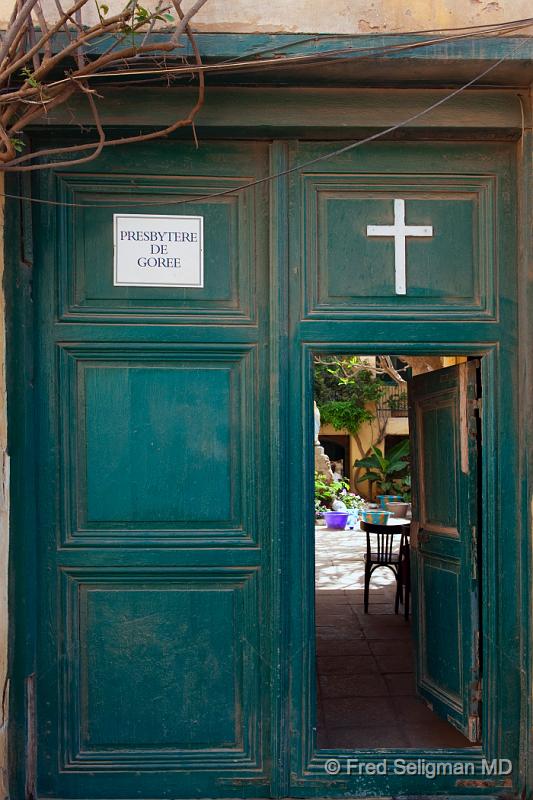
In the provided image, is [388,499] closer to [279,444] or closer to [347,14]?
[279,444]

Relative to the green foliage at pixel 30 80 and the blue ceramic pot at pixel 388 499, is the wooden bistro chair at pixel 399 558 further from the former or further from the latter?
the blue ceramic pot at pixel 388 499

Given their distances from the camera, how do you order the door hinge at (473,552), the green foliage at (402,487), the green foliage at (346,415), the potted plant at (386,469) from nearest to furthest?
the door hinge at (473,552) < the green foliage at (402,487) < the potted plant at (386,469) < the green foliage at (346,415)

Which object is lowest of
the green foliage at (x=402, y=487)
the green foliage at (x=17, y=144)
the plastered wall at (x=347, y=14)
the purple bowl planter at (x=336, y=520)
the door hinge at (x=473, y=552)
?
the purple bowl planter at (x=336, y=520)

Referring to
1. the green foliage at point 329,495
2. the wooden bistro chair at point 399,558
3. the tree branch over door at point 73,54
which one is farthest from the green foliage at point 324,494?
the tree branch over door at point 73,54

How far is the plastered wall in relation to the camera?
3408mm

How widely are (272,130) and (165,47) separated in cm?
72

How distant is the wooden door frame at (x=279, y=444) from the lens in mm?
3484

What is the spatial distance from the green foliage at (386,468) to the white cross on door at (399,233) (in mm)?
15968

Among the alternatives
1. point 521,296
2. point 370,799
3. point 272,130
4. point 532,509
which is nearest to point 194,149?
point 272,130

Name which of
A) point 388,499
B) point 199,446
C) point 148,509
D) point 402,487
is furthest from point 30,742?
point 402,487

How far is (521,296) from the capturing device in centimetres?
366

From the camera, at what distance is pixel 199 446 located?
363 centimetres

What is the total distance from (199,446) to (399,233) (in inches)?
61.7

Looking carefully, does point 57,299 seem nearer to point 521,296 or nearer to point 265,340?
point 265,340
